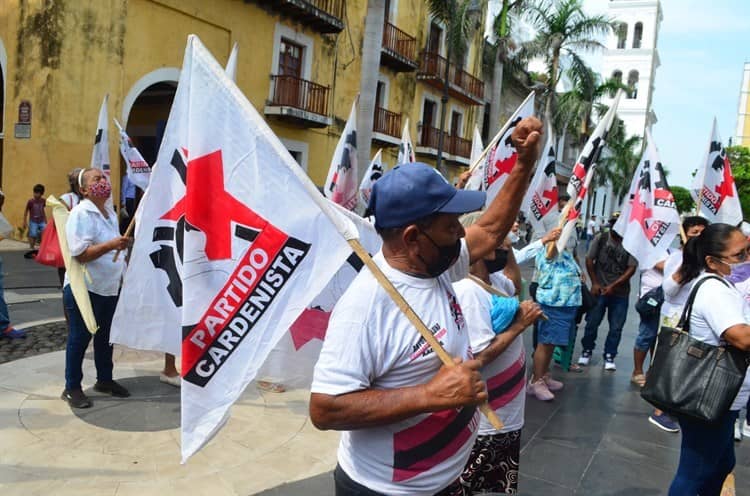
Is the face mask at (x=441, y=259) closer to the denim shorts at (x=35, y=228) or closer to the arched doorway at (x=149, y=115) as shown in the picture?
the denim shorts at (x=35, y=228)

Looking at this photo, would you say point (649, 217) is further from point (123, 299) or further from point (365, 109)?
point (365, 109)

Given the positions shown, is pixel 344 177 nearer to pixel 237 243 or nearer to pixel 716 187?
pixel 716 187

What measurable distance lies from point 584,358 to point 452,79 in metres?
19.2

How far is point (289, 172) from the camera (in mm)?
1979

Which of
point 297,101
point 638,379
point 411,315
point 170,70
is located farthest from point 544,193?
point 297,101

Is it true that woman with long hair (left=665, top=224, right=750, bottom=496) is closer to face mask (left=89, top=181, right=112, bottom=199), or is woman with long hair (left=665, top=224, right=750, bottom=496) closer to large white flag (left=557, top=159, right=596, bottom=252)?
large white flag (left=557, top=159, right=596, bottom=252)

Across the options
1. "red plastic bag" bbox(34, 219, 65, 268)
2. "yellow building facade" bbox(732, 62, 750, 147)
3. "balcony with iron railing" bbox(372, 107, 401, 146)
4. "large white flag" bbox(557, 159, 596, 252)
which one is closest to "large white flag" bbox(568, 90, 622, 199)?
"large white flag" bbox(557, 159, 596, 252)

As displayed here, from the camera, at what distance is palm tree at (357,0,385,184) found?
1155 centimetres

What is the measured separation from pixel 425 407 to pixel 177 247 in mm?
1427

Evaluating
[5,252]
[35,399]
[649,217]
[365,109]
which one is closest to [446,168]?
[365,109]

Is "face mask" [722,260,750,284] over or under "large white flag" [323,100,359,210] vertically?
under

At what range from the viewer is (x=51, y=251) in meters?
4.53

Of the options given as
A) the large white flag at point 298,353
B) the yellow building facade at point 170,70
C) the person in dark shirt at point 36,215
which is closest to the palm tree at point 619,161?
the yellow building facade at point 170,70

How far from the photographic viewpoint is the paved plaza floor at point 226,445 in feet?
11.0
